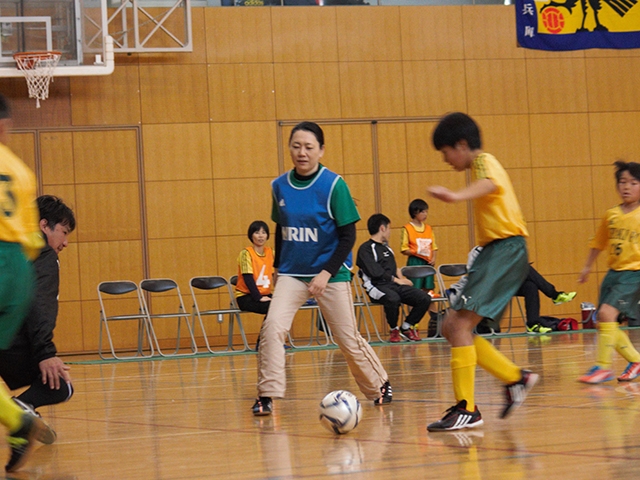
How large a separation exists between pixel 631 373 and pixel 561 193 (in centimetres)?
733

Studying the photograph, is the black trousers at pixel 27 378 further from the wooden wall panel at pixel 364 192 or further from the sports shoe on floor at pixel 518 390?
the wooden wall panel at pixel 364 192

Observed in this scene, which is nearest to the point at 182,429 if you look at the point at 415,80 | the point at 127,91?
the point at 127,91

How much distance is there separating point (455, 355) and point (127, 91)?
8.51m

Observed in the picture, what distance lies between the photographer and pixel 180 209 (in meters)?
11.6

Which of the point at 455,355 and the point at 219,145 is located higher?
the point at 219,145

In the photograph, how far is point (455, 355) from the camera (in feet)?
12.6

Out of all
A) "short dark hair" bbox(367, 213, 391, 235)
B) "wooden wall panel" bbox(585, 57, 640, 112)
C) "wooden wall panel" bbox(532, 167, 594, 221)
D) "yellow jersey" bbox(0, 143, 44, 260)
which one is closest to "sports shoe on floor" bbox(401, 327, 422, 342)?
"short dark hair" bbox(367, 213, 391, 235)

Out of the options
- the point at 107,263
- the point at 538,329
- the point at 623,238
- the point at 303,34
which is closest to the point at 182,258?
the point at 107,263

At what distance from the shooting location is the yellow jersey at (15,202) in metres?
2.97

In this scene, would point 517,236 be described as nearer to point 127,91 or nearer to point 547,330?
point 547,330

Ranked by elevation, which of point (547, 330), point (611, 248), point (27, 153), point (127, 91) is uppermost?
point (127, 91)

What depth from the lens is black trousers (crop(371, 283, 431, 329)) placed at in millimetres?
10211

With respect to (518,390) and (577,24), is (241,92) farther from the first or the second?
(518,390)

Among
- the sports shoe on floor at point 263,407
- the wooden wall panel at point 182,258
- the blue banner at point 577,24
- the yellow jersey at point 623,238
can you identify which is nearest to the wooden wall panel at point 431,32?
the blue banner at point 577,24
